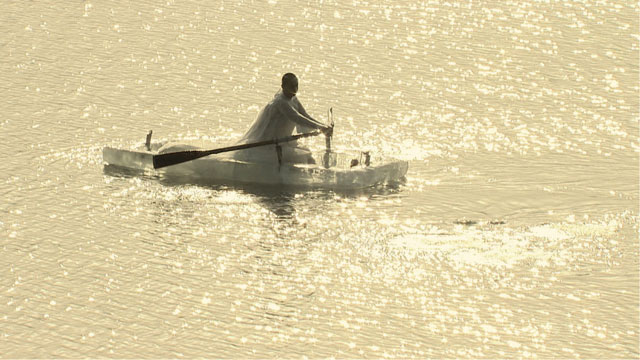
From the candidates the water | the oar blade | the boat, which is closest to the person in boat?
the boat

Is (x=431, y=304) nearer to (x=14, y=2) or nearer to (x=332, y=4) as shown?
(x=332, y=4)

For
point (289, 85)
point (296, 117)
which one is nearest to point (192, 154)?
point (296, 117)

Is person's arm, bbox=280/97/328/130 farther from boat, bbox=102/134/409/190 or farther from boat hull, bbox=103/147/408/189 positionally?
boat hull, bbox=103/147/408/189

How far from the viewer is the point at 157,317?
1817 cm

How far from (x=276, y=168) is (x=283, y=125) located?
97 centimetres

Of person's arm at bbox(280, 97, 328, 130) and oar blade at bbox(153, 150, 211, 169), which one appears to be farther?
person's arm at bbox(280, 97, 328, 130)

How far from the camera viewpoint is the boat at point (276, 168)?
24359mm

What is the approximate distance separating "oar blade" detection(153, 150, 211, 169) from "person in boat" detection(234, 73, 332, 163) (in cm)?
76

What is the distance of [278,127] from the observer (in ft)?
82.6

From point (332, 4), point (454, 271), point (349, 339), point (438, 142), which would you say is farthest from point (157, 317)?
point (332, 4)

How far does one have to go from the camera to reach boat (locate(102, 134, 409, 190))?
24359 mm

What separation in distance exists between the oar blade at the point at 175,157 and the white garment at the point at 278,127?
728mm

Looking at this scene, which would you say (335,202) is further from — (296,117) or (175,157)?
(175,157)

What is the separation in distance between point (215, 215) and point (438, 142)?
251 inches
